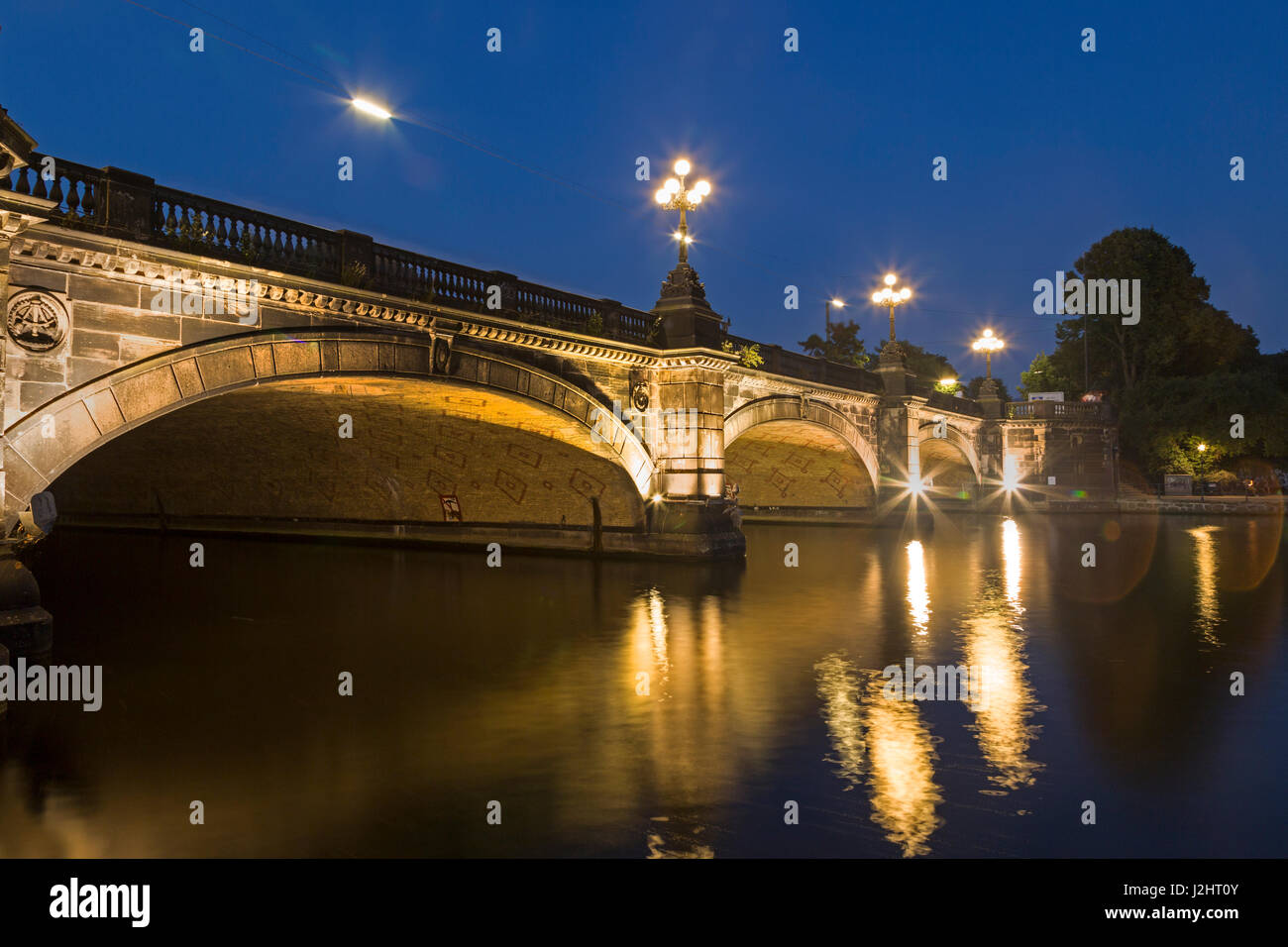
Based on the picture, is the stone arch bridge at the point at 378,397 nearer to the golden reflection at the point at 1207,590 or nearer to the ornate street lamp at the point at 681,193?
the ornate street lamp at the point at 681,193

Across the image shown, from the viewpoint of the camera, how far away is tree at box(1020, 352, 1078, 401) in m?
59.3

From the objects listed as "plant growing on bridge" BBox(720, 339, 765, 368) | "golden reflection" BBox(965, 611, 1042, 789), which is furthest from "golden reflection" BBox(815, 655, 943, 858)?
"plant growing on bridge" BBox(720, 339, 765, 368)

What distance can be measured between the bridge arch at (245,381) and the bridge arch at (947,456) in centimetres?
2275

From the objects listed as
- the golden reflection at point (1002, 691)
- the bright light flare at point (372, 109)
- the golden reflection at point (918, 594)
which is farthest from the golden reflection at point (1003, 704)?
the bright light flare at point (372, 109)

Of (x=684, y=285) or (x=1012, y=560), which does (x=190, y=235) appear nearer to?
(x=684, y=285)

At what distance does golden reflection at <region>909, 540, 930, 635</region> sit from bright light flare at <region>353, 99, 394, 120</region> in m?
9.55

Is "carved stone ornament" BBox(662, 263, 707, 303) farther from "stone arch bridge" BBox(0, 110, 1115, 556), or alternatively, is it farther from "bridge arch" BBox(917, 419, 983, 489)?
"bridge arch" BBox(917, 419, 983, 489)

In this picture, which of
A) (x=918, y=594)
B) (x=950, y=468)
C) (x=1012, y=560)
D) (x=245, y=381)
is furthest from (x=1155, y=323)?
(x=245, y=381)

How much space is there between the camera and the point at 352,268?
1313 centimetres

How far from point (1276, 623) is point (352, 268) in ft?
44.2

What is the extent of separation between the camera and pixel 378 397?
16922 millimetres

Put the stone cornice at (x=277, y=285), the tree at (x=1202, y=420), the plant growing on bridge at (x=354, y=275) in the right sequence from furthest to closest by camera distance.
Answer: the tree at (x=1202, y=420) → the plant growing on bridge at (x=354, y=275) → the stone cornice at (x=277, y=285)

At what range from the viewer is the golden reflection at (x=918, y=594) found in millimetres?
11648
